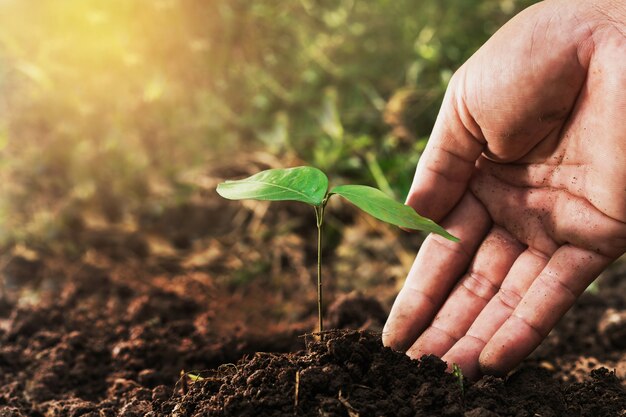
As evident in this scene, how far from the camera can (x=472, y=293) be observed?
6.77 feet

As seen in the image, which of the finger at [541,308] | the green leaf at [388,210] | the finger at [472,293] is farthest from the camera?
the finger at [472,293]

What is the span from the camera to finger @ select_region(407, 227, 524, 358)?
1980mm

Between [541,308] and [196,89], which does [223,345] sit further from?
[196,89]

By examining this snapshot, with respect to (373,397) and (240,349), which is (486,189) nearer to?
(373,397)

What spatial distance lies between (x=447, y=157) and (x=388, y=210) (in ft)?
1.82

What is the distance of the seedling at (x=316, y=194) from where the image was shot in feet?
5.29

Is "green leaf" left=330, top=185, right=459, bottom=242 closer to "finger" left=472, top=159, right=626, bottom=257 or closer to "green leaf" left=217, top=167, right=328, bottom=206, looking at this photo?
"green leaf" left=217, top=167, right=328, bottom=206

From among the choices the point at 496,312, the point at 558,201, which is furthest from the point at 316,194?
the point at 558,201

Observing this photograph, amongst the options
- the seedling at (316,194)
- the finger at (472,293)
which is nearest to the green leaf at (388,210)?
the seedling at (316,194)

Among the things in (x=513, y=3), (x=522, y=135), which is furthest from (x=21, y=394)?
(x=513, y=3)

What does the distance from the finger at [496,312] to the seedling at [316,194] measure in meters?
0.45

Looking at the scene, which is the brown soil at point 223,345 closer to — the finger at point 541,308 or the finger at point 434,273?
the finger at point 541,308

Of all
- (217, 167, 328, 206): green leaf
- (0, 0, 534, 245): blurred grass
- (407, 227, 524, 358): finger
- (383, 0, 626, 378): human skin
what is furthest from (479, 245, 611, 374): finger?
(0, 0, 534, 245): blurred grass

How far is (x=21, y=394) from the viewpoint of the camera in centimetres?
211
